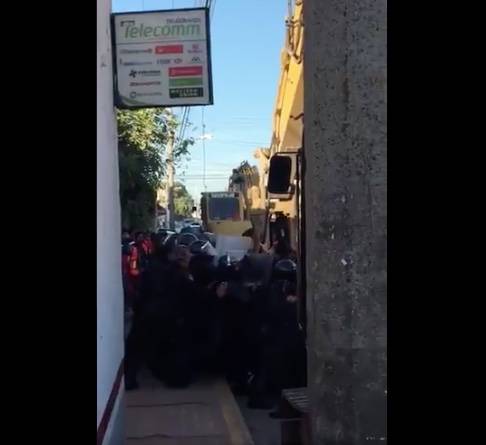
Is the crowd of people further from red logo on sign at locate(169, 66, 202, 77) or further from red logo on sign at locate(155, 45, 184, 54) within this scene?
red logo on sign at locate(155, 45, 184, 54)

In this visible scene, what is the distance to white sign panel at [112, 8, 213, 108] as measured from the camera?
5168mm

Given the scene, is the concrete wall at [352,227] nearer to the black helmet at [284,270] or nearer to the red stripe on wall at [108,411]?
the red stripe on wall at [108,411]

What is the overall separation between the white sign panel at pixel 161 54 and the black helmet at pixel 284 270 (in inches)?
147

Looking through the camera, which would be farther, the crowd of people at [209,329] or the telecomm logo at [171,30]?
the crowd of people at [209,329]

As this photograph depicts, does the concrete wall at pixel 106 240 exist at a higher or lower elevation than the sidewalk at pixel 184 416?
higher

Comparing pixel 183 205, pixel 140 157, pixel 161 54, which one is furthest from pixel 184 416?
pixel 183 205

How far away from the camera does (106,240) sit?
4508 millimetres

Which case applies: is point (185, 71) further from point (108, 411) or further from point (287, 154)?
point (108, 411)

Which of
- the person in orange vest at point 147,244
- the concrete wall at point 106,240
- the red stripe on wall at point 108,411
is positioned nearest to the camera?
the red stripe on wall at point 108,411

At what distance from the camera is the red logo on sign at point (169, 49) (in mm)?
5191

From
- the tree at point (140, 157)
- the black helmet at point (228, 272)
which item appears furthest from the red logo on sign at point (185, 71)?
the tree at point (140, 157)

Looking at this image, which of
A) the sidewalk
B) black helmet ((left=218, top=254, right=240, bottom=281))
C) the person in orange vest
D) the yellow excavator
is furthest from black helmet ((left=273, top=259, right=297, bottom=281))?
the person in orange vest
